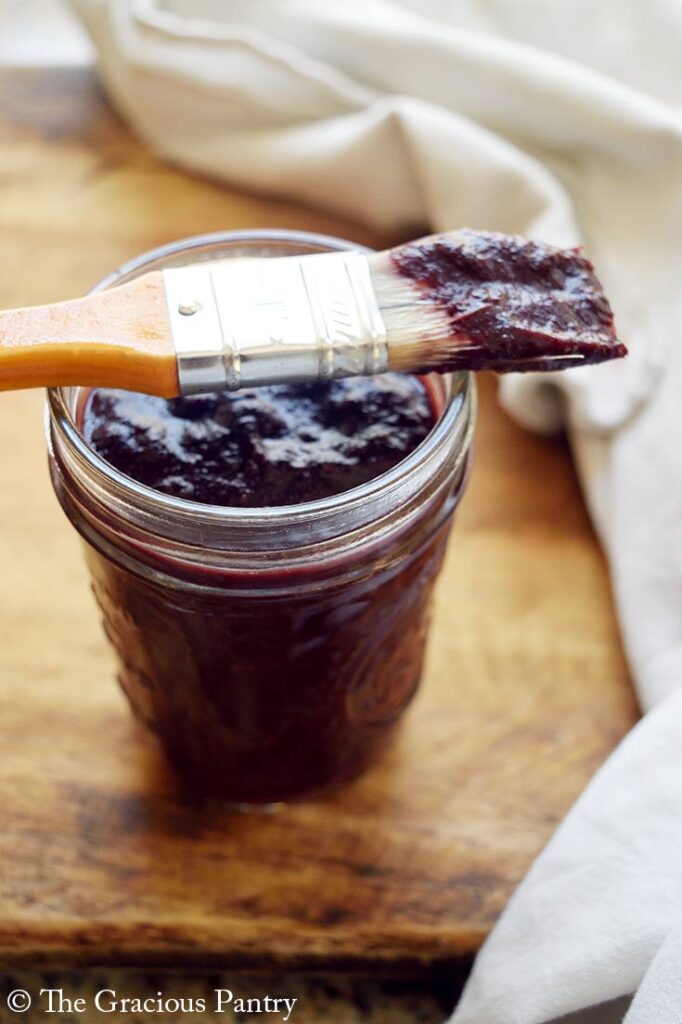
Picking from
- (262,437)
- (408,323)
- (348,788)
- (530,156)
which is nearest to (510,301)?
(408,323)

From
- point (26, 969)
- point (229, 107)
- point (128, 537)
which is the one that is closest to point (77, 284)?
point (229, 107)

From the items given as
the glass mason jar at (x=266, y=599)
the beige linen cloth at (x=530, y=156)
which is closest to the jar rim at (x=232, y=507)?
the glass mason jar at (x=266, y=599)

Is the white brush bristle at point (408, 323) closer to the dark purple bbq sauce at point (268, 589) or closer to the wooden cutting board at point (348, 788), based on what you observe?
the dark purple bbq sauce at point (268, 589)

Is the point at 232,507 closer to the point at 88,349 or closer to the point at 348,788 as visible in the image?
the point at 88,349

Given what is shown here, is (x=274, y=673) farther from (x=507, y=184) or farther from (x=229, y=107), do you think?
(x=229, y=107)

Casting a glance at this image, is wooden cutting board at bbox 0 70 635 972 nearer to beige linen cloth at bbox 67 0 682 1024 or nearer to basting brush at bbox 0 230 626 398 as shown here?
beige linen cloth at bbox 67 0 682 1024

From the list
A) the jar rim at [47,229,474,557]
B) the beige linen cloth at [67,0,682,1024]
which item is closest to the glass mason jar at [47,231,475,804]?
the jar rim at [47,229,474,557]

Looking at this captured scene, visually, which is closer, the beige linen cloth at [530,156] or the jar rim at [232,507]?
the jar rim at [232,507]
